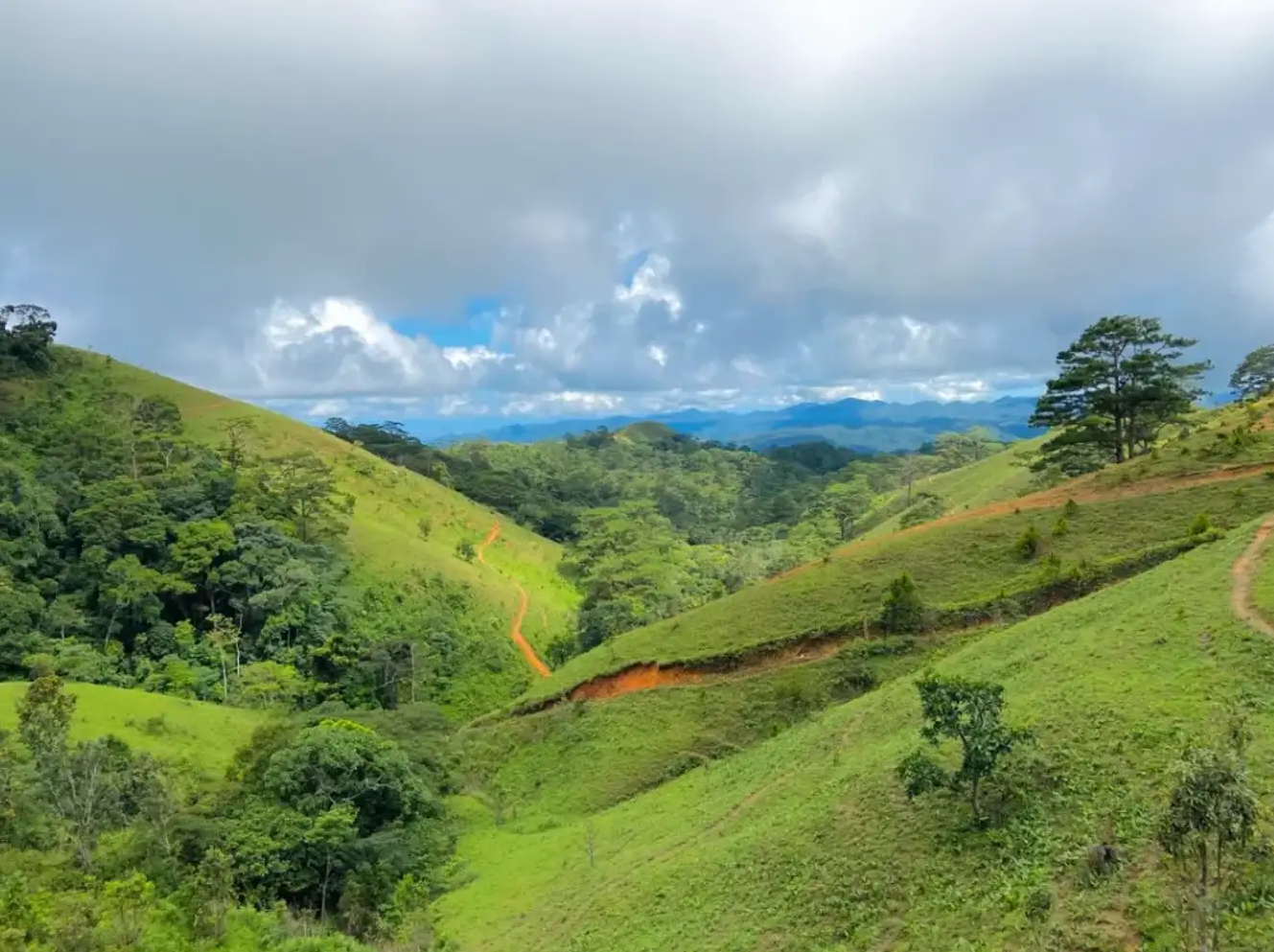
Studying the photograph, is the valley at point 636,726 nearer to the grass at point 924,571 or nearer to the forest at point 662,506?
the grass at point 924,571

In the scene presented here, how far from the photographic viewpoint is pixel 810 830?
1656 centimetres

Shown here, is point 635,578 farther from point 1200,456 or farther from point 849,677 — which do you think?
point 1200,456

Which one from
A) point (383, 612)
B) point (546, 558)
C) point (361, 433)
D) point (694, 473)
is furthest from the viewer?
point (694, 473)

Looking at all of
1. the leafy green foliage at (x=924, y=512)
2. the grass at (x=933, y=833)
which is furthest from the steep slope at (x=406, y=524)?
the grass at (x=933, y=833)

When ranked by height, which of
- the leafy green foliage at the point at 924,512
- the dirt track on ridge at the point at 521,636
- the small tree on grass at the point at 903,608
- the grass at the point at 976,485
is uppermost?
the grass at the point at 976,485

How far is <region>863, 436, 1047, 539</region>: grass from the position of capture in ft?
241

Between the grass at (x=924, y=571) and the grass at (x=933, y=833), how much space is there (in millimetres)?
5552

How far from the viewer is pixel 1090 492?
3566cm

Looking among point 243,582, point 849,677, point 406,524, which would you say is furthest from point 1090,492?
point 406,524

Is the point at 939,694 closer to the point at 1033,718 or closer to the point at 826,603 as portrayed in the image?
the point at 1033,718

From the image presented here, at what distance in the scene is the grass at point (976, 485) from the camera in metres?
73.4

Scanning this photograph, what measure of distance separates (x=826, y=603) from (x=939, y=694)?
61.8 feet

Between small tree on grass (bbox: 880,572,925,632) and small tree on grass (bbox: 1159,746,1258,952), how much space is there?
66.7 ft

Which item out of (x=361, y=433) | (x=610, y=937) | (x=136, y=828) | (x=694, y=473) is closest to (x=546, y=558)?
(x=361, y=433)
